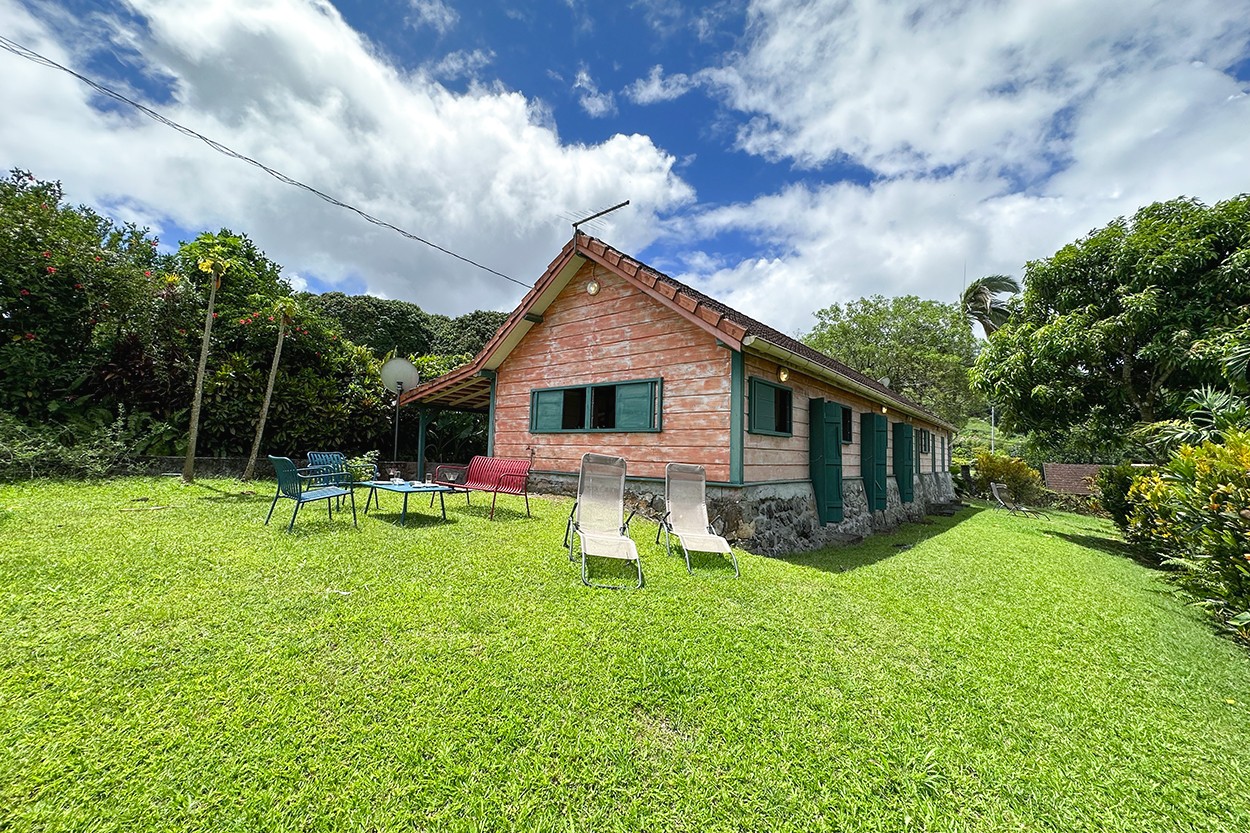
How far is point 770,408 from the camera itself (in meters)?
7.42

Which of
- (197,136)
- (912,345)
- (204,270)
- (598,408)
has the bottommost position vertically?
(598,408)

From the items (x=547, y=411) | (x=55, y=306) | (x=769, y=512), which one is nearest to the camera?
(x=769, y=512)

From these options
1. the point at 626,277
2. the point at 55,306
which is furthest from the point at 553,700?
the point at 55,306

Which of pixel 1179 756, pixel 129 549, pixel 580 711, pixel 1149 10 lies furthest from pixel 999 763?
pixel 1149 10

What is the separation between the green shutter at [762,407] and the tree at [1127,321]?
24.1 feet

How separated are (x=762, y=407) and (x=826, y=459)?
2.12 metres

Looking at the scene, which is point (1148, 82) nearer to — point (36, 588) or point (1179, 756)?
point (1179, 756)

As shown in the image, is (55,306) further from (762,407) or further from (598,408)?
(762,407)

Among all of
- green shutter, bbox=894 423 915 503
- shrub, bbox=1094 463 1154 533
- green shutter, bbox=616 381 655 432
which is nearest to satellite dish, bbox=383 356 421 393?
green shutter, bbox=616 381 655 432

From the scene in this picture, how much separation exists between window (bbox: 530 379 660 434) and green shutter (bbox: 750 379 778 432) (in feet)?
5.08

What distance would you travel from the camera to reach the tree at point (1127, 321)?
8508 millimetres

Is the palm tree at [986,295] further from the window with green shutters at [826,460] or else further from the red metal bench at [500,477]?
the red metal bench at [500,477]

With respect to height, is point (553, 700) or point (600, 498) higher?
point (600, 498)

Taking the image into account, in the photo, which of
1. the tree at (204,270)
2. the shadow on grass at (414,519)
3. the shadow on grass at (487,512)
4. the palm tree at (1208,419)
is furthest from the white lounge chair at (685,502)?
the tree at (204,270)
